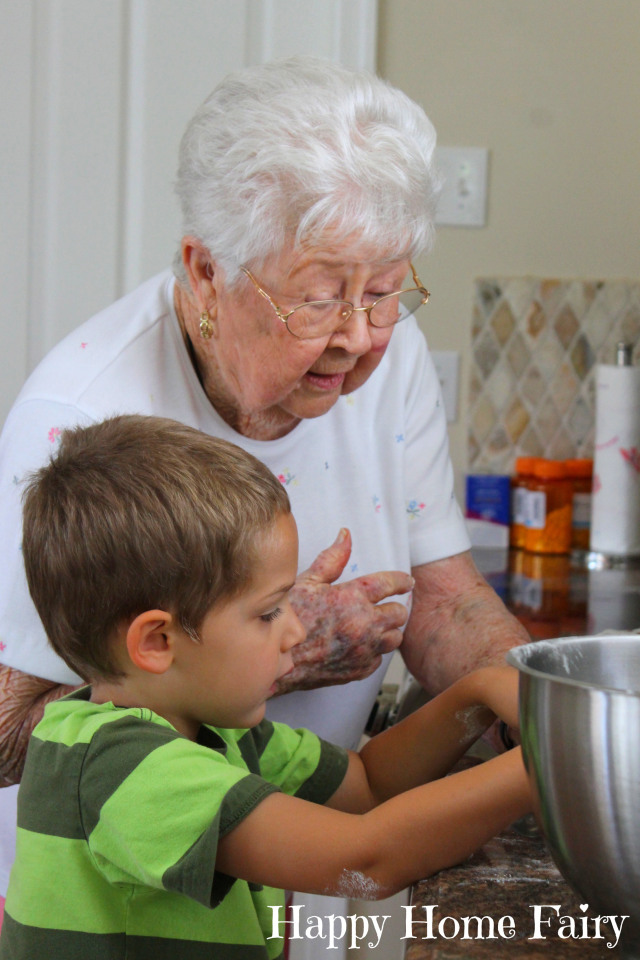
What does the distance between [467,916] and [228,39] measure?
6.51 ft

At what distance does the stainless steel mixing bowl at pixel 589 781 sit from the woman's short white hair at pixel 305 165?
58cm

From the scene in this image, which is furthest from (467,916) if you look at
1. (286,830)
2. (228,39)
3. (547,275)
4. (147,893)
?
(228,39)

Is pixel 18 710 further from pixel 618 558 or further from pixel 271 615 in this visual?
pixel 618 558

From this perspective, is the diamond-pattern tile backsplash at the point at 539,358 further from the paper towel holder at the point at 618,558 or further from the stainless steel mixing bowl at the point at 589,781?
the stainless steel mixing bowl at the point at 589,781

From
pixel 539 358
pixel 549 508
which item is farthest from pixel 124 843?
pixel 539 358

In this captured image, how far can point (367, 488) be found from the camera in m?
1.33

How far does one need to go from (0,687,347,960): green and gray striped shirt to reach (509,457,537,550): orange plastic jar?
4.59 ft

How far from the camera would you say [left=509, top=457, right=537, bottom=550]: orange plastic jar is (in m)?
2.17

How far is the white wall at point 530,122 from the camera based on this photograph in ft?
6.95

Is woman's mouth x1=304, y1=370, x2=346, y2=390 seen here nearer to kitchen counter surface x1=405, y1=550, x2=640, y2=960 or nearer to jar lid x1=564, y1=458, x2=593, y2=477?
kitchen counter surface x1=405, y1=550, x2=640, y2=960

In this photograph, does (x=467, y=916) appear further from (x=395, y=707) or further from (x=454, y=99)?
(x=454, y=99)

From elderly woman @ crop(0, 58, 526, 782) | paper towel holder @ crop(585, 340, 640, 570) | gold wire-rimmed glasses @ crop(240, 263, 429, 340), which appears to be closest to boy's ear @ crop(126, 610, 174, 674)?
elderly woman @ crop(0, 58, 526, 782)

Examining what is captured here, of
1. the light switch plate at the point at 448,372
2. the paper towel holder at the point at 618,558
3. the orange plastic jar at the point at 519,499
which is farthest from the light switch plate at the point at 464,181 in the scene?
the orange plastic jar at the point at 519,499

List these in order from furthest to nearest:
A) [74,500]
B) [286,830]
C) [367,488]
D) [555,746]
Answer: [367,488], [74,500], [286,830], [555,746]
